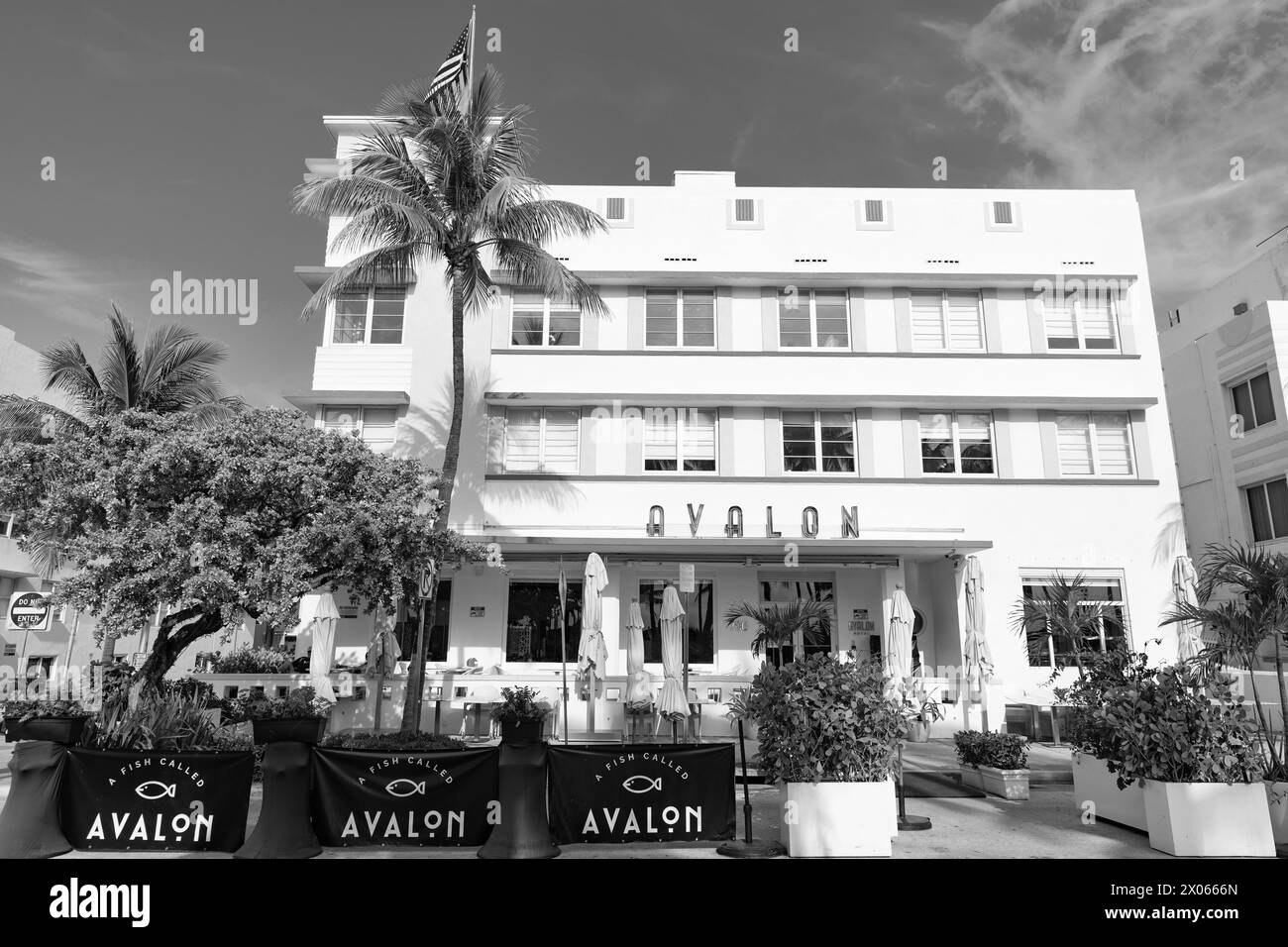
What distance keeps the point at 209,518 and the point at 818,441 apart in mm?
13670

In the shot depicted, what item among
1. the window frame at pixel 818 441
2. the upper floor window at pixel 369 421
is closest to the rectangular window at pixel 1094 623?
the window frame at pixel 818 441

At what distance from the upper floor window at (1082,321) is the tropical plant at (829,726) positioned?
15651 mm

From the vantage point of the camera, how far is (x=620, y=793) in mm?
8211

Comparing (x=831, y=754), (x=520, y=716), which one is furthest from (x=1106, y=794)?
(x=520, y=716)

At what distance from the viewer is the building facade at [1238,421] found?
20656 millimetres

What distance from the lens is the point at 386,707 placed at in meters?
16.9

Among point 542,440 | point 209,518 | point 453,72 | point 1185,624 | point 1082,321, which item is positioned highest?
point 453,72

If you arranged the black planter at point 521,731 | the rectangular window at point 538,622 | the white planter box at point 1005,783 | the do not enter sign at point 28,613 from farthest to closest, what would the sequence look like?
the rectangular window at point 538,622, the do not enter sign at point 28,613, the black planter at point 521,731, the white planter box at point 1005,783

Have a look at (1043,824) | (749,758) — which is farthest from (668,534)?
(1043,824)

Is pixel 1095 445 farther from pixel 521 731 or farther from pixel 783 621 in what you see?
pixel 521 731

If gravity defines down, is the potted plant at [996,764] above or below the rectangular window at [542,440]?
below

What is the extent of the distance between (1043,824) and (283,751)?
28.1 ft

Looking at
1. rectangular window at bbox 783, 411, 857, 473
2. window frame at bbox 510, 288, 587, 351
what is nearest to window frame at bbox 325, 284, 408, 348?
window frame at bbox 510, 288, 587, 351

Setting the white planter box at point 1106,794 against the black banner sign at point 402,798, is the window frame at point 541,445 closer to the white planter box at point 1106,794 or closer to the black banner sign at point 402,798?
the black banner sign at point 402,798
